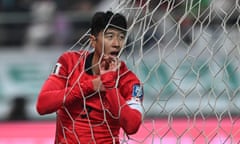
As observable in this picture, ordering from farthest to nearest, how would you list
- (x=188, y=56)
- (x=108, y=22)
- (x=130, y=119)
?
(x=188, y=56), (x=108, y=22), (x=130, y=119)

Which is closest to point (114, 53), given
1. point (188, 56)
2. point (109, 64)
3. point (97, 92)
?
point (109, 64)

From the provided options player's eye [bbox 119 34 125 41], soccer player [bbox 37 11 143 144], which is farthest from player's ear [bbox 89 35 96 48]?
player's eye [bbox 119 34 125 41]

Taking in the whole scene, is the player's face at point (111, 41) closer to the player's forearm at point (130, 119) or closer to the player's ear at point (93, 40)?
the player's ear at point (93, 40)

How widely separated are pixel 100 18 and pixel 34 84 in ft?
11.0

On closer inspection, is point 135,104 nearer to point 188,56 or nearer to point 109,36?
point 109,36

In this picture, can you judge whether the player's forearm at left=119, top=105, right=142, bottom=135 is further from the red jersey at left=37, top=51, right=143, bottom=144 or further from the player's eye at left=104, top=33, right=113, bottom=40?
the player's eye at left=104, top=33, right=113, bottom=40

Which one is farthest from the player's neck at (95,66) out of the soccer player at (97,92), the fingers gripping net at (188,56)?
the fingers gripping net at (188,56)

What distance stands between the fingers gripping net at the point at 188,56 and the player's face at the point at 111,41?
1.8 inches

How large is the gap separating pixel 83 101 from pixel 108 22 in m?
0.27

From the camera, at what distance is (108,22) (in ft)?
8.94

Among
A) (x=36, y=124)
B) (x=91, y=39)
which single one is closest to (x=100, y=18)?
(x=91, y=39)

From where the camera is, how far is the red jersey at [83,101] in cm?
265

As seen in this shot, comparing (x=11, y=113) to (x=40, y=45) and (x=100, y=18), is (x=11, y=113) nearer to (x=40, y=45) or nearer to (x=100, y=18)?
(x=40, y=45)

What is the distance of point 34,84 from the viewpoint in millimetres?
6062
